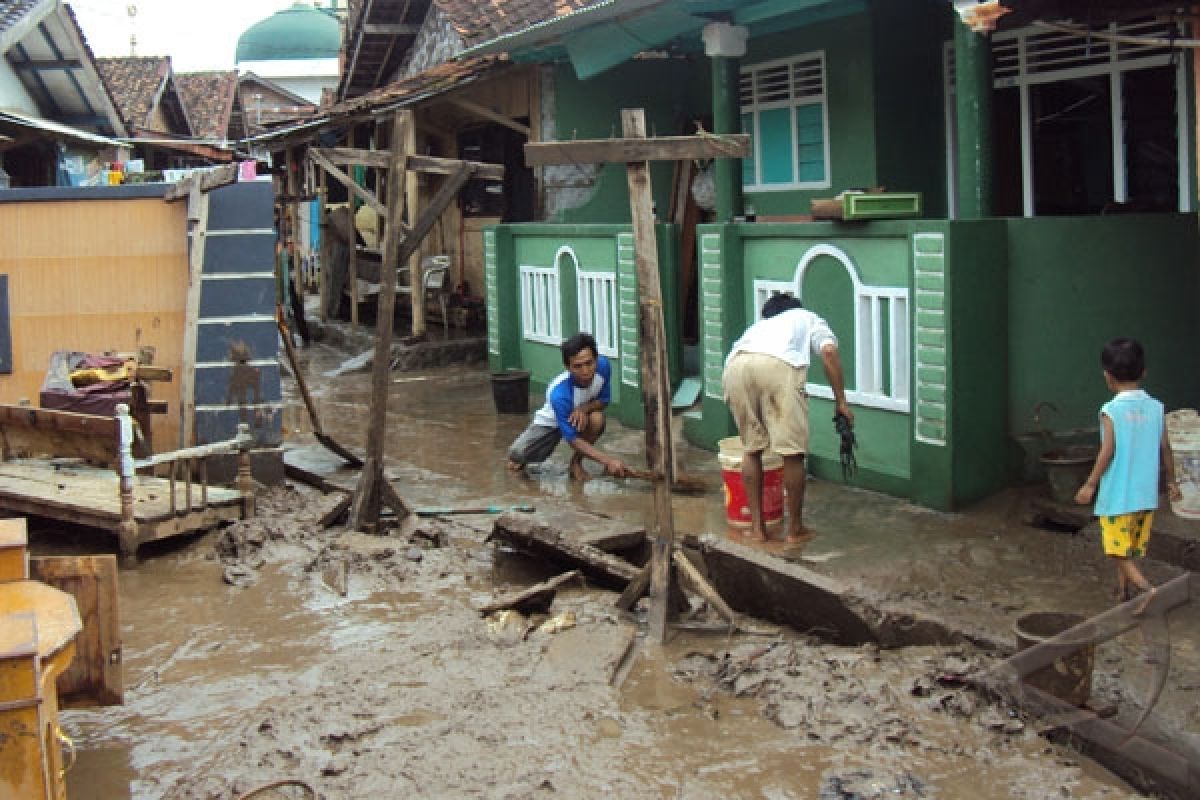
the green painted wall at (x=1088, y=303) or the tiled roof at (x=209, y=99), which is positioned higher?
the tiled roof at (x=209, y=99)

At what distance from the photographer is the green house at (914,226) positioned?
822 cm

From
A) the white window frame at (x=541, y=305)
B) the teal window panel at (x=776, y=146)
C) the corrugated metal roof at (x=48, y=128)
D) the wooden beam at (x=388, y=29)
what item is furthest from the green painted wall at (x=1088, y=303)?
the wooden beam at (x=388, y=29)

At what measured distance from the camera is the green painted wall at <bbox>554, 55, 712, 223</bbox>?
15906mm

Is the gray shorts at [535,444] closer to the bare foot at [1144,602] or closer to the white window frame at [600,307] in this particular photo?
the white window frame at [600,307]

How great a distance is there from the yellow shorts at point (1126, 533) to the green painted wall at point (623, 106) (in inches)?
402

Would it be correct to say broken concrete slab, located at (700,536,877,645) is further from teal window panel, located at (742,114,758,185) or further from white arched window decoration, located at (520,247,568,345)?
teal window panel, located at (742,114,758,185)

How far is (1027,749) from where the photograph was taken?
486 cm

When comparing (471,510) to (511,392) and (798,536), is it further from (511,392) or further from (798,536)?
Answer: (511,392)

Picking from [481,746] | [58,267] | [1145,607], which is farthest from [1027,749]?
[58,267]

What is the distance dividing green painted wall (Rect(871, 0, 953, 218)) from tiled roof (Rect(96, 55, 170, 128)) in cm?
1921

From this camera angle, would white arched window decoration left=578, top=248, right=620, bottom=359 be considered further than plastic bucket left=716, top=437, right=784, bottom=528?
Yes

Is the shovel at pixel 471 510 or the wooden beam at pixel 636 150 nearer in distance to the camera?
the wooden beam at pixel 636 150

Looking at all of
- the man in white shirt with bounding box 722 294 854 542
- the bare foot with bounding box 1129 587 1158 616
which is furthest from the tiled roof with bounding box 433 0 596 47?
the bare foot with bounding box 1129 587 1158 616

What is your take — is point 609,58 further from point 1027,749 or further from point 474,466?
point 1027,749
